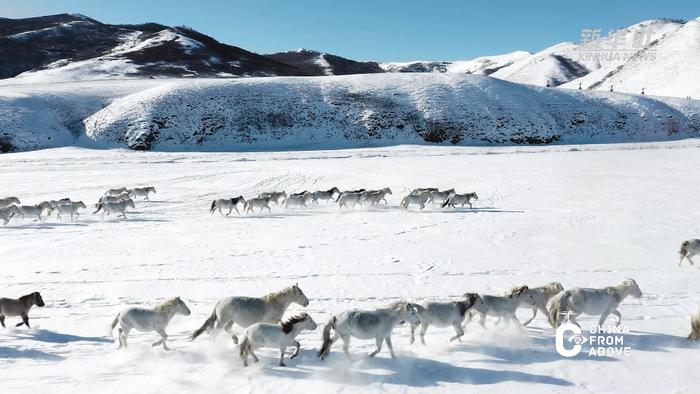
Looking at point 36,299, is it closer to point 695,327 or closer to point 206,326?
point 206,326

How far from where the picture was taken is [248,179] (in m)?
37.2

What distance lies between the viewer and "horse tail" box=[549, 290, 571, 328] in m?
10.2

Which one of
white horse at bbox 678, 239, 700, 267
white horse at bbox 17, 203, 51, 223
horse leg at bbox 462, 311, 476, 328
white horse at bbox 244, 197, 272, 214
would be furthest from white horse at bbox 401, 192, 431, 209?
white horse at bbox 17, 203, 51, 223

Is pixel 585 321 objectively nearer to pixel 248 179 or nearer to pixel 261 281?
pixel 261 281

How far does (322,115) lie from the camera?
74312 millimetres

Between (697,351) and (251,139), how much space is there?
63.0 meters

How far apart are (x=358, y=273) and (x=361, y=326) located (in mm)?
5362

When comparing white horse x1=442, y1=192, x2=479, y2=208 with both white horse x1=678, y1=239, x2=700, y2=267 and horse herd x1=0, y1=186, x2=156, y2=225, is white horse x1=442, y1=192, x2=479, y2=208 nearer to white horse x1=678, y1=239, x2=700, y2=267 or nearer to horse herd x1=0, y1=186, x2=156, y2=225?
white horse x1=678, y1=239, x2=700, y2=267

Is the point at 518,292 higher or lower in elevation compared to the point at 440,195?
lower

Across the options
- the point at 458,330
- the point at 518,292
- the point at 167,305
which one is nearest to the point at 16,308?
the point at 167,305

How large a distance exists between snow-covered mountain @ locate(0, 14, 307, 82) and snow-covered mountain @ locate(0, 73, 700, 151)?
3415 cm

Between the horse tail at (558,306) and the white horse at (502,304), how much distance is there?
1.77 feet

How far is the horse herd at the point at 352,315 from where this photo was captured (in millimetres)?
9227

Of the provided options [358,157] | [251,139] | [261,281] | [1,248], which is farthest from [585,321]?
[251,139]
